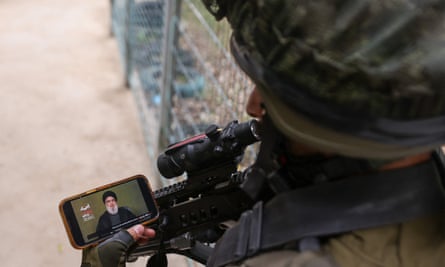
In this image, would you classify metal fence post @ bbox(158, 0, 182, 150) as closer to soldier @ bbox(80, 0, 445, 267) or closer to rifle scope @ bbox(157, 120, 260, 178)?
rifle scope @ bbox(157, 120, 260, 178)

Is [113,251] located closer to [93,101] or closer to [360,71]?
[360,71]

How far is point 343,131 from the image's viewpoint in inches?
32.4

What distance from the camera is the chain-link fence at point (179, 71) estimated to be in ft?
7.82

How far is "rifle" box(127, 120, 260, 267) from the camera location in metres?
1.31

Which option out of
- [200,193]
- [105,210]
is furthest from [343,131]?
[105,210]

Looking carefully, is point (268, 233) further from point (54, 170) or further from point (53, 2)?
point (53, 2)

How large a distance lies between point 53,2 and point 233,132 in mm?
5399

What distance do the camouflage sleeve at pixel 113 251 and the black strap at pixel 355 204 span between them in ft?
1.55

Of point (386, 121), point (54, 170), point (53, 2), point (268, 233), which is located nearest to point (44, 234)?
point (54, 170)

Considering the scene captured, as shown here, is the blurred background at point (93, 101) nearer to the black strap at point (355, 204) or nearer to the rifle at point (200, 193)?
the rifle at point (200, 193)

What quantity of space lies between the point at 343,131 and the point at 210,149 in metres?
0.55

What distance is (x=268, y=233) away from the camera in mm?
928

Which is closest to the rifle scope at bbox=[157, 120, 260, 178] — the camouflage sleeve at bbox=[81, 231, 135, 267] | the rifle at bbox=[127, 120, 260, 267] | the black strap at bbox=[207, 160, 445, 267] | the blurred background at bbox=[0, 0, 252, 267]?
the rifle at bbox=[127, 120, 260, 267]

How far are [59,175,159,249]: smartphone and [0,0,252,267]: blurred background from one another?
32.0 inches
